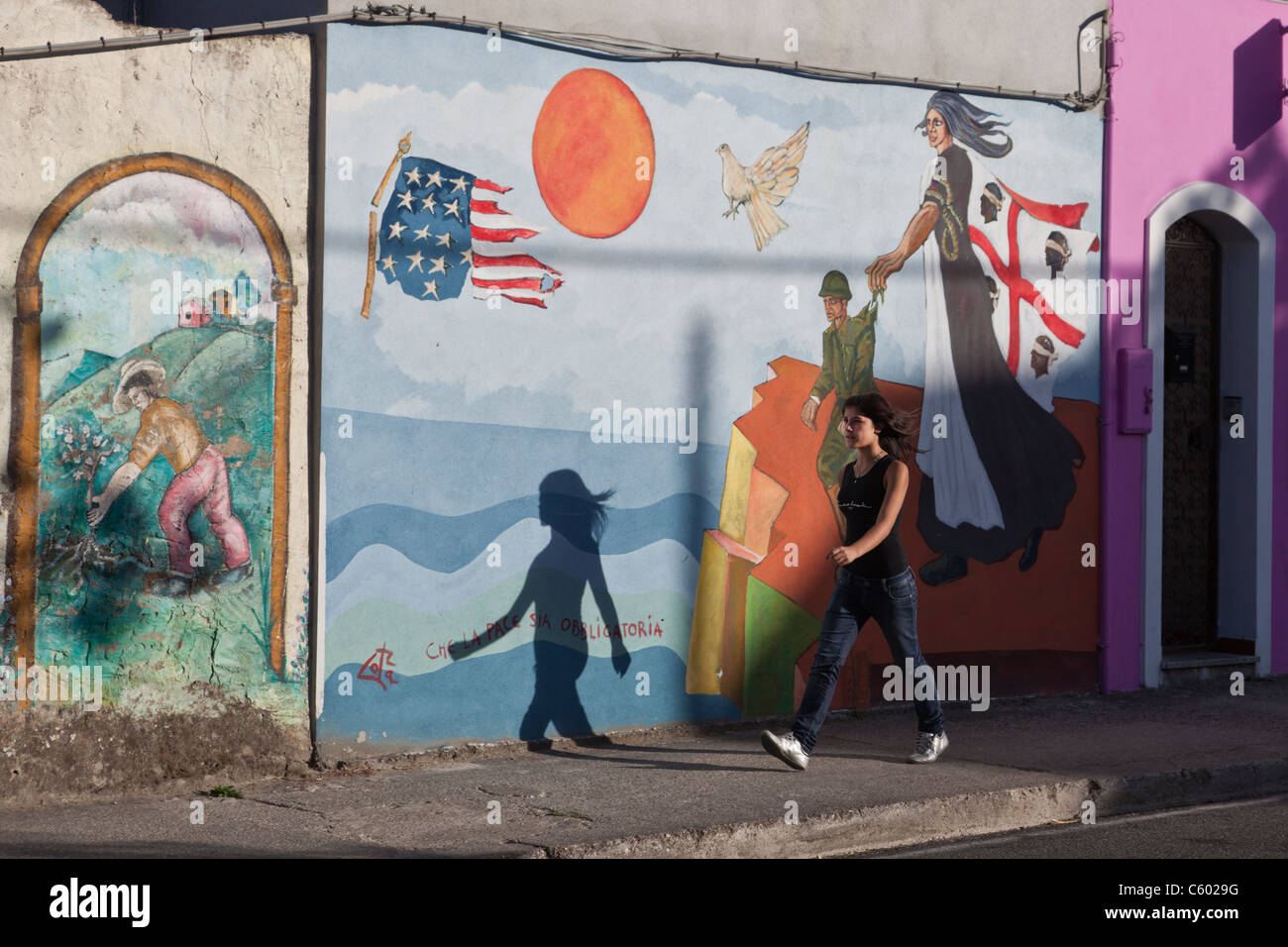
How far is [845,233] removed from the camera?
9445 millimetres

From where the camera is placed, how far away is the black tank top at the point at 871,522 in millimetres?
7855

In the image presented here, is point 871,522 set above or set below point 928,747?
above

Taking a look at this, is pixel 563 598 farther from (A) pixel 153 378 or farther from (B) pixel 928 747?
(A) pixel 153 378

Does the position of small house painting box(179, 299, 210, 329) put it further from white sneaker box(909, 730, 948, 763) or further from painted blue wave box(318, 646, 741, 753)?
white sneaker box(909, 730, 948, 763)

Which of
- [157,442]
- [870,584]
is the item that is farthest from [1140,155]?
[157,442]

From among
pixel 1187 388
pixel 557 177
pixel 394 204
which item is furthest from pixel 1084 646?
pixel 394 204

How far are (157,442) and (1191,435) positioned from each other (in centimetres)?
759

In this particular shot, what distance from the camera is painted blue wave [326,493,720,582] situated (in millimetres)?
7672

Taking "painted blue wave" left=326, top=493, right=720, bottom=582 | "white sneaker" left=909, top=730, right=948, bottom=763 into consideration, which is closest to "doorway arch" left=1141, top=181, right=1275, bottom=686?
"white sneaker" left=909, top=730, right=948, bottom=763

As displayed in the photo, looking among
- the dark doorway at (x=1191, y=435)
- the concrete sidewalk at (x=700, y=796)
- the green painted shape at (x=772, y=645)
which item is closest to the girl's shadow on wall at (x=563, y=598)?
the concrete sidewalk at (x=700, y=796)

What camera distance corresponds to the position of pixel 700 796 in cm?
711

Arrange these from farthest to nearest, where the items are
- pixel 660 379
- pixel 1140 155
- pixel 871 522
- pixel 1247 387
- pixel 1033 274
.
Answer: pixel 1247 387, pixel 1140 155, pixel 1033 274, pixel 660 379, pixel 871 522

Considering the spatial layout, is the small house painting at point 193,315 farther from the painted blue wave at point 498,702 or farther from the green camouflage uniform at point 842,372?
the green camouflage uniform at point 842,372
